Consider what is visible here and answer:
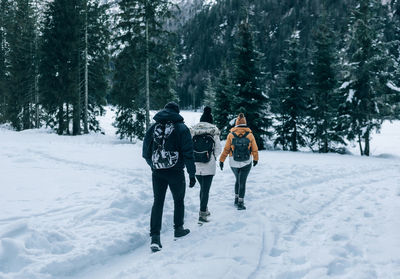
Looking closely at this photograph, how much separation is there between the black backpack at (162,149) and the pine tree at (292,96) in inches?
850

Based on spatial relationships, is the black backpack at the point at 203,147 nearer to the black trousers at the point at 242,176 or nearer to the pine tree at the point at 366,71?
the black trousers at the point at 242,176

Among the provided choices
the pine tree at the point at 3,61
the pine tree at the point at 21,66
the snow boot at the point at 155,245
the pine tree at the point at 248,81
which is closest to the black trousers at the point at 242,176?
the snow boot at the point at 155,245

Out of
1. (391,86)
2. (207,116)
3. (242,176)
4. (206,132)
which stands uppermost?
(391,86)

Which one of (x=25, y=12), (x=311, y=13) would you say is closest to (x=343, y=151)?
(x=25, y=12)

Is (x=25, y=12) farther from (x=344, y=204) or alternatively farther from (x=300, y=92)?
(x=344, y=204)

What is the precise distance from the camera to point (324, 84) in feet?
77.4

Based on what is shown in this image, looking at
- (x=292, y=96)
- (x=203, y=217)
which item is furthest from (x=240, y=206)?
(x=292, y=96)

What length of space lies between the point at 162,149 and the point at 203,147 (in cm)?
143

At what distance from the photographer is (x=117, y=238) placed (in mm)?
4922

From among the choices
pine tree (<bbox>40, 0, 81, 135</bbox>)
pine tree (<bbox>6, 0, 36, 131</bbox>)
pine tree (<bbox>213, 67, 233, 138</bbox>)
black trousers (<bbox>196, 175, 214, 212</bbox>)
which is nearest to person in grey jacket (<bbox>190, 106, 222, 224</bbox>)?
black trousers (<bbox>196, 175, 214, 212</bbox>)

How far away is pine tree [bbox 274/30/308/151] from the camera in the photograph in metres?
24.4

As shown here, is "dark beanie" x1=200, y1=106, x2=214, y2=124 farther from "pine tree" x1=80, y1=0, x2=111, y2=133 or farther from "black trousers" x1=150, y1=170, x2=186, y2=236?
"pine tree" x1=80, y1=0, x2=111, y2=133

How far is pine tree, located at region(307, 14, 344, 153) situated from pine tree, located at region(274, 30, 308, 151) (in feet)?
3.15

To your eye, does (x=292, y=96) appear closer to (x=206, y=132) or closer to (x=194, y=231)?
(x=206, y=132)
